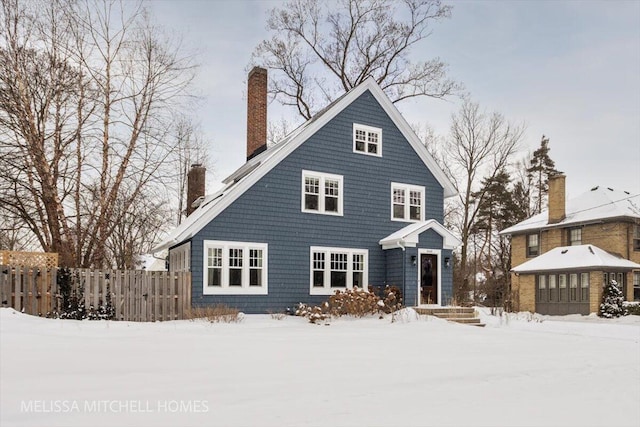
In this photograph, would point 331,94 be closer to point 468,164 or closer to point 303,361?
point 468,164

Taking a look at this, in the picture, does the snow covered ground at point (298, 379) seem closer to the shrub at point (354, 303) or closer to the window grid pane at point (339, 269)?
the shrub at point (354, 303)

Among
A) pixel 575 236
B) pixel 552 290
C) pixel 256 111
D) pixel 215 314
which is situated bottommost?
pixel 552 290

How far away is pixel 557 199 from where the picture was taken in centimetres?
3319

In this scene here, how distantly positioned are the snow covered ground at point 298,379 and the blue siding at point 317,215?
5.74 m

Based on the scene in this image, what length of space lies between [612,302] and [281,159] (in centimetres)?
1936

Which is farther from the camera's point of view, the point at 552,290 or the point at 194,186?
the point at 552,290

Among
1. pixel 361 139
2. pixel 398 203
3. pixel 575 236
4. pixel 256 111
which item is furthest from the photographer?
pixel 575 236

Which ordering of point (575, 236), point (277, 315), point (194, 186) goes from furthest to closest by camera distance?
point (575, 236) → point (194, 186) → point (277, 315)

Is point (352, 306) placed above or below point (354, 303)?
below

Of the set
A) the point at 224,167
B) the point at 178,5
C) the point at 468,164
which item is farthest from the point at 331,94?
the point at 178,5

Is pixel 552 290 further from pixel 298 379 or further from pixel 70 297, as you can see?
pixel 298 379

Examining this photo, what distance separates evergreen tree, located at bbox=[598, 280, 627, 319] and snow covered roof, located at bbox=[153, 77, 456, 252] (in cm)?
1138

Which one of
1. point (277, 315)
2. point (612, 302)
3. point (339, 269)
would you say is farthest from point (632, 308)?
point (277, 315)

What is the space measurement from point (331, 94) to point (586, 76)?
16.1 meters
